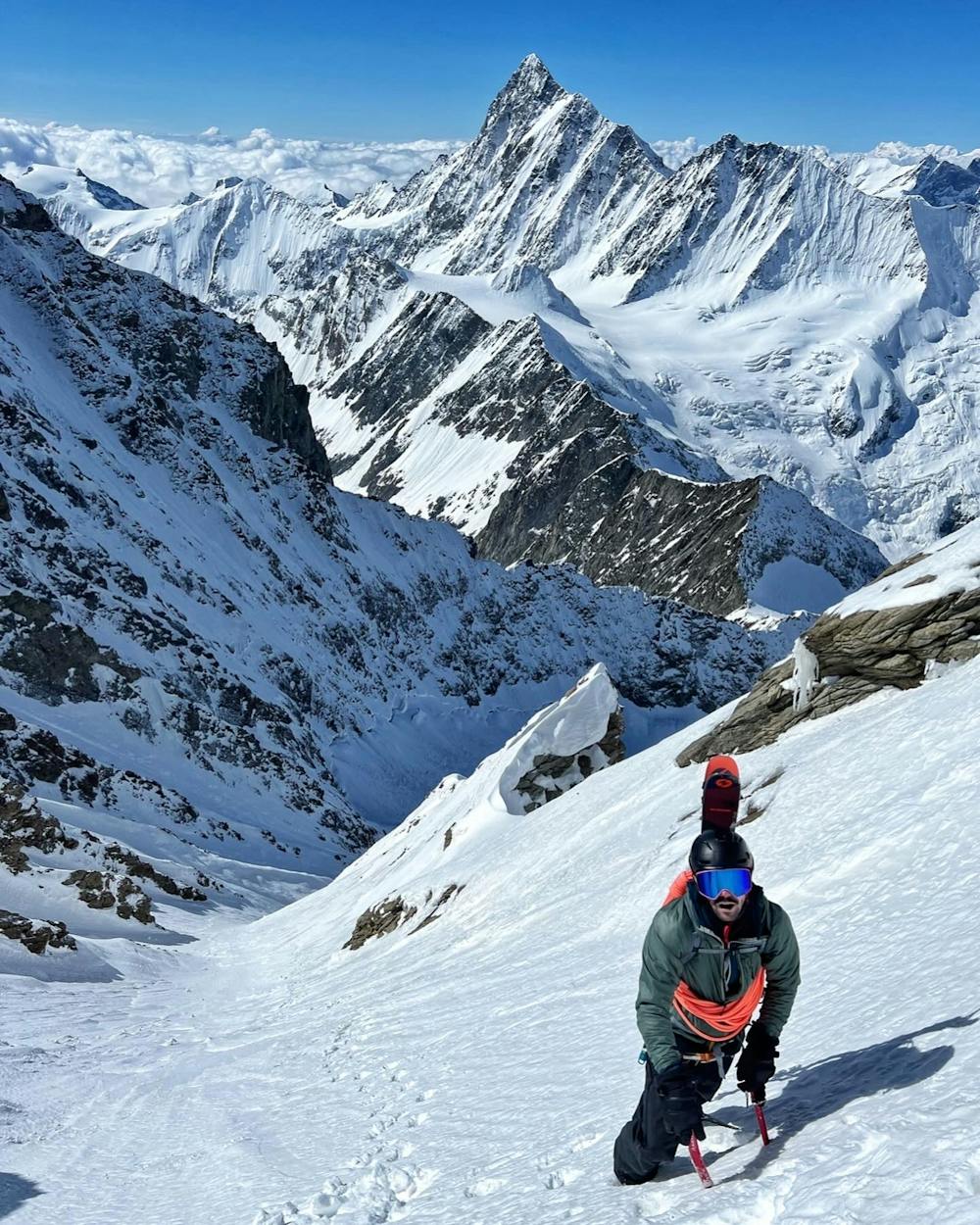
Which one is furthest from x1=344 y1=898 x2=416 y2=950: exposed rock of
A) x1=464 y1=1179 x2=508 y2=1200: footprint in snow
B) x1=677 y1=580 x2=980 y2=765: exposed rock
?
x1=464 y1=1179 x2=508 y2=1200: footprint in snow

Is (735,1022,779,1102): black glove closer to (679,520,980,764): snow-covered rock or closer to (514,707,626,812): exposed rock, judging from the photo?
(679,520,980,764): snow-covered rock

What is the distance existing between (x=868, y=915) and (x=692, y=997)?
422 centimetres

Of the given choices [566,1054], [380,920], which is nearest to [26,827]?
[380,920]

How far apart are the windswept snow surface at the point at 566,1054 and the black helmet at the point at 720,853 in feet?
5.09

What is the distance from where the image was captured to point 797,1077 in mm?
7539

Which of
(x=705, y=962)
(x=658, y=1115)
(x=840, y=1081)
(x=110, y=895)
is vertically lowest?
(x=840, y=1081)

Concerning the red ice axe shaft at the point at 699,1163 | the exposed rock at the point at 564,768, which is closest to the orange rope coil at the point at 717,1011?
the red ice axe shaft at the point at 699,1163

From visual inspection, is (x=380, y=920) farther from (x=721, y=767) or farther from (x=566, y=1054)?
(x=721, y=767)

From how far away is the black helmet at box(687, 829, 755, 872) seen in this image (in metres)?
6.35

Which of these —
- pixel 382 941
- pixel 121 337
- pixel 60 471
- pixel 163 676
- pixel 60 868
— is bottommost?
pixel 382 941

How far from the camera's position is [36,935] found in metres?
26.0

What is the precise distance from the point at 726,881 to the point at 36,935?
2385 cm

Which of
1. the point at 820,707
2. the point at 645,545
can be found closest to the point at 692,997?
the point at 820,707

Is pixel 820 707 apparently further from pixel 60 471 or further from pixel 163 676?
pixel 60 471
